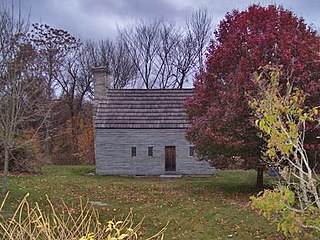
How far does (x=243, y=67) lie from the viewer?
1112 centimetres

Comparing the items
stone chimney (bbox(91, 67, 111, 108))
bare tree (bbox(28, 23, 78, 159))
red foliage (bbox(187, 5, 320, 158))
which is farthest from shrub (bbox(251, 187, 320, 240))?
bare tree (bbox(28, 23, 78, 159))

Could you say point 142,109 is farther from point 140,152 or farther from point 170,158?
point 170,158

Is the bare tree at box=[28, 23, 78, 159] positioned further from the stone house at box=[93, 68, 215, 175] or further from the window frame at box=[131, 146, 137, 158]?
the window frame at box=[131, 146, 137, 158]

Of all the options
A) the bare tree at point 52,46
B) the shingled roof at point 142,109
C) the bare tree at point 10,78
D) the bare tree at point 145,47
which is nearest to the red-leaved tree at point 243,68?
the bare tree at point 10,78

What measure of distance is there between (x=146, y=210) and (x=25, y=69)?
551 centimetres

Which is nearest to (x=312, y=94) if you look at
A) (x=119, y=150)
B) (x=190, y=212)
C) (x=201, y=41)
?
(x=190, y=212)

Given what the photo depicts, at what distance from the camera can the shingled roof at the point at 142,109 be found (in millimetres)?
20469

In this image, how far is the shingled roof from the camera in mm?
20469

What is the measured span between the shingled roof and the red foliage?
7874 mm

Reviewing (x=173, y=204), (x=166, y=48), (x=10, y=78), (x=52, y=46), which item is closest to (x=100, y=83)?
(x=52, y=46)

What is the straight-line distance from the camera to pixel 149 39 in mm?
35781

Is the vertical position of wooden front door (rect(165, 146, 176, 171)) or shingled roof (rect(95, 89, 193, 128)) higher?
shingled roof (rect(95, 89, 193, 128))

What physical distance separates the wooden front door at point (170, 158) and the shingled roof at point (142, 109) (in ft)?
3.84

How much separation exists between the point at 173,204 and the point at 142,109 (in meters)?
11.0
